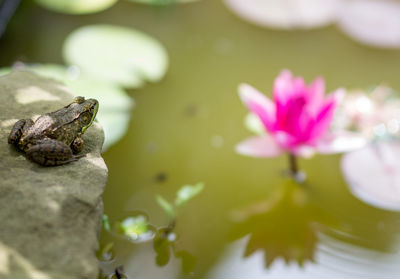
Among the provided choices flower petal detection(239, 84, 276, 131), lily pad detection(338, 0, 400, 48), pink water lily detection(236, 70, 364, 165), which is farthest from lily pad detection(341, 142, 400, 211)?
lily pad detection(338, 0, 400, 48)

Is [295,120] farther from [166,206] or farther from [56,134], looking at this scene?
[56,134]

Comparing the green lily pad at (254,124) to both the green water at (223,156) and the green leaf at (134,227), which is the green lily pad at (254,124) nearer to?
the green water at (223,156)

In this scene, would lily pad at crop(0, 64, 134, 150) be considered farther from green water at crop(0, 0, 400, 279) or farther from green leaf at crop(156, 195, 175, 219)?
green leaf at crop(156, 195, 175, 219)

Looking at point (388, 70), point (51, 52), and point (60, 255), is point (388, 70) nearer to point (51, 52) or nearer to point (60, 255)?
point (51, 52)

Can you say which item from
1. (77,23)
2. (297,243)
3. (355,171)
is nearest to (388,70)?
(355,171)

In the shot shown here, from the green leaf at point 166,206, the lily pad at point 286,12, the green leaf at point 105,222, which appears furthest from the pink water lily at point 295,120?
the lily pad at point 286,12

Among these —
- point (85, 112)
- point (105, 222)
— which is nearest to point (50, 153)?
point (85, 112)
